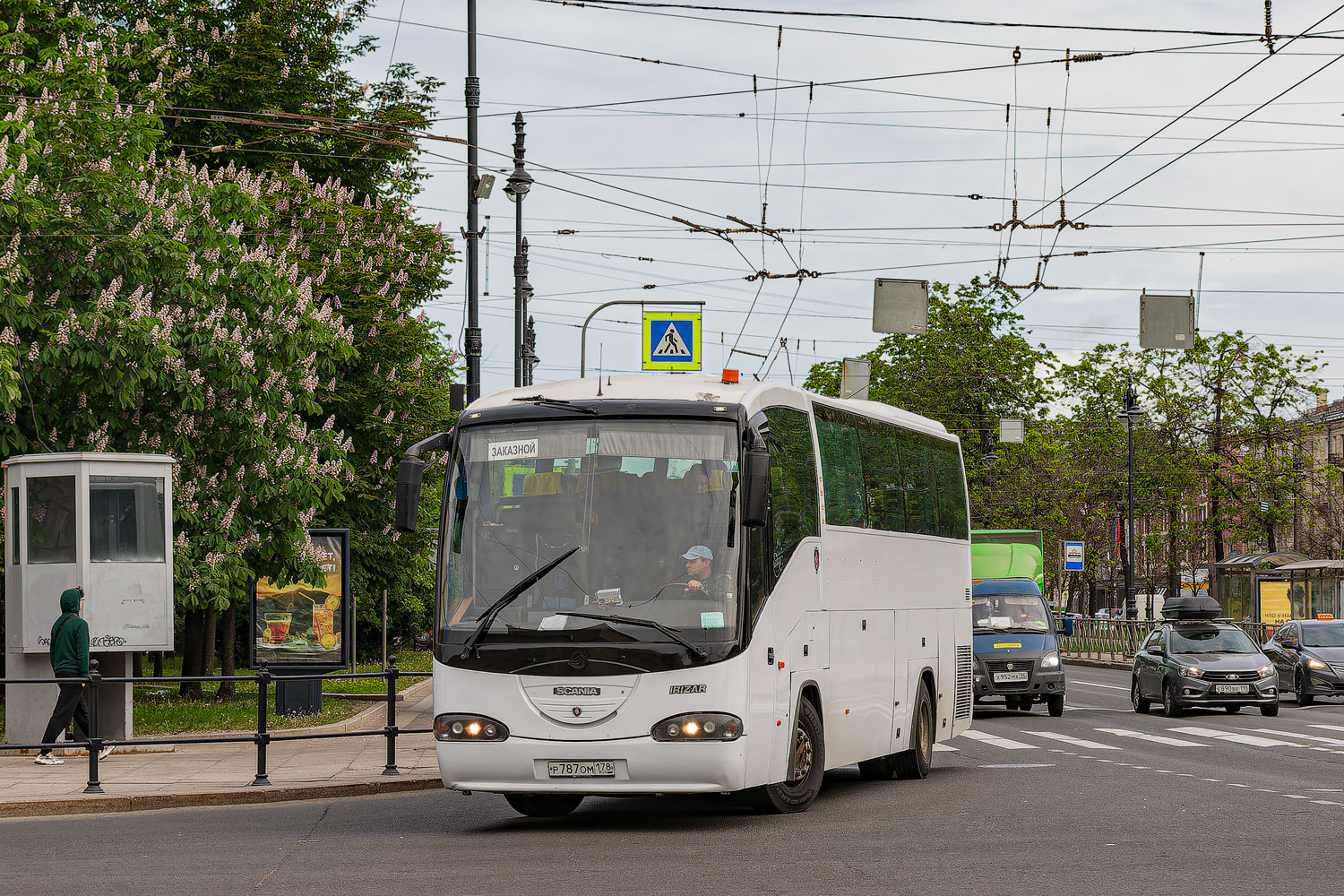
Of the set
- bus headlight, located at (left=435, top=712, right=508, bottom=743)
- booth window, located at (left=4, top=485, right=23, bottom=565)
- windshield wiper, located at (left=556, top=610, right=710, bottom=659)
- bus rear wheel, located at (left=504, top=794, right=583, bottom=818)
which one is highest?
booth window, located at (left=4, top=485, right=23, bottom=565)

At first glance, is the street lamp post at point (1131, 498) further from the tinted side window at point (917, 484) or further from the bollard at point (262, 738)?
the bollard at point (262, 738)

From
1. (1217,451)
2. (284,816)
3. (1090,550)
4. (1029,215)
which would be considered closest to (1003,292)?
(1217,451)

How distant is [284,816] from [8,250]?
9.56 m

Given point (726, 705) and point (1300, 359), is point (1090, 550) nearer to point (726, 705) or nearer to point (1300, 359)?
point (1300, 359)

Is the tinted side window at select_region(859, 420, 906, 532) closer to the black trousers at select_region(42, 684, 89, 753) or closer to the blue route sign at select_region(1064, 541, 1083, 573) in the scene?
the black trousers at select_region(42, 684, 89, 753)

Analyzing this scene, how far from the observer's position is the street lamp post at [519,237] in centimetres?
2664

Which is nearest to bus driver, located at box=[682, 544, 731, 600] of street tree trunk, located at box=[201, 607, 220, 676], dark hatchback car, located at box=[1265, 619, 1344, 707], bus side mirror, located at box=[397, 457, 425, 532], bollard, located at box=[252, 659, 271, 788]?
bus side mirror, located at box=[397, 457, 425, 532]

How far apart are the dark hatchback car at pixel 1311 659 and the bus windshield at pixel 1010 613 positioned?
5536mm

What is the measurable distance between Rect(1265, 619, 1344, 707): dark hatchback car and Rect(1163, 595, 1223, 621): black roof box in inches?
54.6

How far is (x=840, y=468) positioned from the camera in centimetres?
1573

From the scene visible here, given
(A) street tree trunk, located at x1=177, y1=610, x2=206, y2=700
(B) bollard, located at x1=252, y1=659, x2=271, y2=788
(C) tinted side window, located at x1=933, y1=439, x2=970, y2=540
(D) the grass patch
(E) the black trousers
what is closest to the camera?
(B) bollard, located at x1=252, y1=659, x2=271, y2=788

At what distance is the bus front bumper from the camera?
12367mm

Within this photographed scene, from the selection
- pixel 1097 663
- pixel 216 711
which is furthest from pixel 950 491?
pixel 1097 663

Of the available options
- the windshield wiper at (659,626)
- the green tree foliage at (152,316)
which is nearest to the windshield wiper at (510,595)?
the windshield wiper at (659,626)
